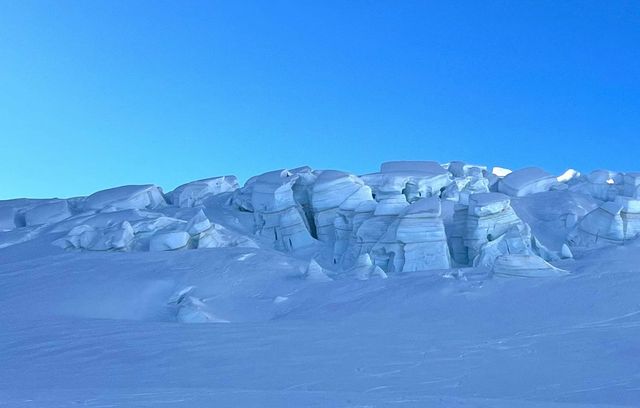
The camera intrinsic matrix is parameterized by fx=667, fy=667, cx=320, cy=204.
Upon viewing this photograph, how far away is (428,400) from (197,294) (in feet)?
20.7

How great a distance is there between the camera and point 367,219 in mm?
14414

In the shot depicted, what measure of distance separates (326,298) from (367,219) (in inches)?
190

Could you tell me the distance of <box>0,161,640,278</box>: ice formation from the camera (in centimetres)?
1316

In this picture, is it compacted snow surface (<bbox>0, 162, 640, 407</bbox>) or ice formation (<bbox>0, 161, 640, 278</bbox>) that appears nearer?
compacted snow surface (<bbox>0, 162, 640, 407</bbox>)

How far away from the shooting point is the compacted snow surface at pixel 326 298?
5.62 metres

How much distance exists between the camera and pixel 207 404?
16.3 feet

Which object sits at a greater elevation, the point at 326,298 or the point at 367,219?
the point at 367,219

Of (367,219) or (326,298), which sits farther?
(367,219)

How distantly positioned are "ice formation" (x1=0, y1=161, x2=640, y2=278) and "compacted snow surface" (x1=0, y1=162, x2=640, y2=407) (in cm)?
5

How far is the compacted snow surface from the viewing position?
562 cm

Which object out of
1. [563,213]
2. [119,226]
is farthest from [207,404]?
[563,213]

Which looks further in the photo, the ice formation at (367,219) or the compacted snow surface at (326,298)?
the ice formation at (367,219)

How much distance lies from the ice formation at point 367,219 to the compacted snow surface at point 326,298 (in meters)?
0.05

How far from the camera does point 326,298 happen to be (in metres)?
9.79
